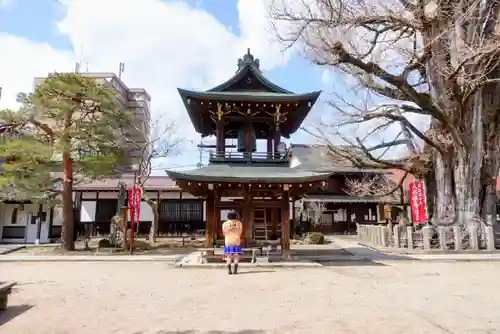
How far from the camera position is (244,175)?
13.3m

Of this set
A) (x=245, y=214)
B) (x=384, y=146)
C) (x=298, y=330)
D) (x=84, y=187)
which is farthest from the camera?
(x=84, y=187)

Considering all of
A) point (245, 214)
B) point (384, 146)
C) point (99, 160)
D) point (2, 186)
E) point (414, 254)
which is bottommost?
point (414, 254)

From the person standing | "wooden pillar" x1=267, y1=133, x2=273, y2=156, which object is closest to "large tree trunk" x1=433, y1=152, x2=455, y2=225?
"wooden pillar" x1=267, y1=133, x2=273, y2=156

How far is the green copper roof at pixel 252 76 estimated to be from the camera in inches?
603

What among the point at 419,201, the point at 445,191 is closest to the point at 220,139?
the point at 419,201

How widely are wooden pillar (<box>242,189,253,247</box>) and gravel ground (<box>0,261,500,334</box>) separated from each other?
95.1 inches

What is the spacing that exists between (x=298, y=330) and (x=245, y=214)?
9.02 m

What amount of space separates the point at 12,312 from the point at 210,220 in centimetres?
820

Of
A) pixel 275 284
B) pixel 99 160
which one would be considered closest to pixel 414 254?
pixel 275 284

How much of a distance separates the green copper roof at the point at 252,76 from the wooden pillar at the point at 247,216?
4666 mm

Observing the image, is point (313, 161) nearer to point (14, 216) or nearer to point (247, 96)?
point (247, 96)

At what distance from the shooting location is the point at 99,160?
61.4ft

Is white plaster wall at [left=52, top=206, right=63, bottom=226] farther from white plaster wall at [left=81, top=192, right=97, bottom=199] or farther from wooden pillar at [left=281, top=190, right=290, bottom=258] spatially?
wooden pillar at [left=281, top=190, right=290, bottom=258]

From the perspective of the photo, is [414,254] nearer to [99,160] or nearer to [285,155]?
[285,155]
